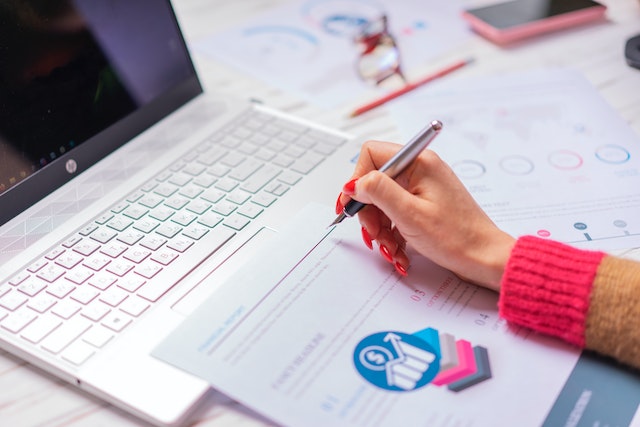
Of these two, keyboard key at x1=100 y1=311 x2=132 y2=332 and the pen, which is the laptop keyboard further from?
the pen

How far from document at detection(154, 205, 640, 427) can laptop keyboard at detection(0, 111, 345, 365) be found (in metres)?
0.07

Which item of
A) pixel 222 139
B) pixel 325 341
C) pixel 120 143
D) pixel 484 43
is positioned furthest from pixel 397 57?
pixel 325 341

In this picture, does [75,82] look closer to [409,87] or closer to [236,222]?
[236,222]

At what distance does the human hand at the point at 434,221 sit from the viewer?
23.7 inches

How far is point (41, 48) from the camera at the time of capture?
73 centimetres

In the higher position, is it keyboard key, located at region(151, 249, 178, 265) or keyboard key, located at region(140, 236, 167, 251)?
keyboard key, located at region(140, 236, 167, 251)

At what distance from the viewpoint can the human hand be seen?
60 centimetres

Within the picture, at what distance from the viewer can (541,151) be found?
812 mm

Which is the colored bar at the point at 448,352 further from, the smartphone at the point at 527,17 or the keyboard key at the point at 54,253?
the smartphone at the point at 527,17

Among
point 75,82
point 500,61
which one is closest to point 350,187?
point 75,82

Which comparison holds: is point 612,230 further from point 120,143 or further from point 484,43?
point 120,143

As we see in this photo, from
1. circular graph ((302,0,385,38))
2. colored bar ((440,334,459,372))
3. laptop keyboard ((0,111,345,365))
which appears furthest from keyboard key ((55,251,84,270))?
circular graph ((302,0,385,38))

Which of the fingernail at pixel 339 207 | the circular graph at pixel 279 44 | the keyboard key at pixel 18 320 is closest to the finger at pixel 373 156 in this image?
the fingernail at pixel 339 207

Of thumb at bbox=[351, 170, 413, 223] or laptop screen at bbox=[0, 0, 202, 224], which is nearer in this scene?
thumb at bbox=[351, 170, 413, 223]
